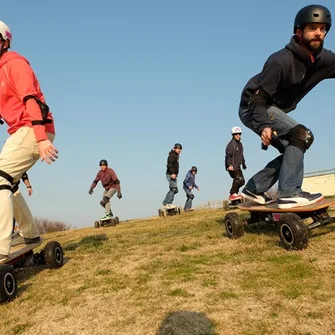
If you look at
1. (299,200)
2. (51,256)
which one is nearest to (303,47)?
(299,200)

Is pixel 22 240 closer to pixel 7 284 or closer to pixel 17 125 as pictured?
pixel 7 284

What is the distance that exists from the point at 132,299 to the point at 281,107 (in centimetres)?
327

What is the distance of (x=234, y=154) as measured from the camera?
1326cm

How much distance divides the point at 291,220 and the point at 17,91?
11.1 feet

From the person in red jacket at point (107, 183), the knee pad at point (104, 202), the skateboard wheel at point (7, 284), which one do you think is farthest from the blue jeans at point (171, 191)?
the skateboard wheel at point (7, 284)

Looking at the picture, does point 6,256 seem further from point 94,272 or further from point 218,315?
point 218,315

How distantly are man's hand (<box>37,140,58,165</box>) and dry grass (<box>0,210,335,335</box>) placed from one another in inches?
54.5

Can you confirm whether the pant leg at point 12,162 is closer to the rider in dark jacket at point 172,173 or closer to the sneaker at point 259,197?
the sneaker at point 259,197

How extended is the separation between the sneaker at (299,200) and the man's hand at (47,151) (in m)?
2.71

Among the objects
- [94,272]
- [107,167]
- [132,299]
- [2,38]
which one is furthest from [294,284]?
[107,167]

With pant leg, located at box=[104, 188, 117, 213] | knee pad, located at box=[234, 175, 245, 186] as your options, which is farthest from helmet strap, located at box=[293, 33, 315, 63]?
pant leg, located at box=[104, 188, 117, 213]

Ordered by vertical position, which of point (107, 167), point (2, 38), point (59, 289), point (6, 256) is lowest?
point (59, 289)

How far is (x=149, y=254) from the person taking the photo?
17.0 ft

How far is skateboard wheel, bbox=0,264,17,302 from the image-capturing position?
11.8 feet
